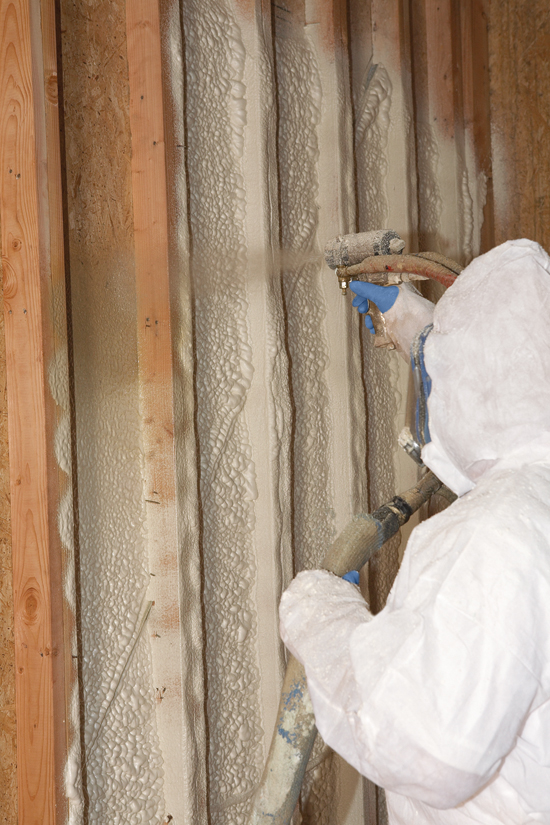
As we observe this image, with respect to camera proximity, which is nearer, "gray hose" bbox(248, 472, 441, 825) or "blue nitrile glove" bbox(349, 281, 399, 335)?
"gray hose" bbox(248, 472, 441, 825)

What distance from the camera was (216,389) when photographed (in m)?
1.46

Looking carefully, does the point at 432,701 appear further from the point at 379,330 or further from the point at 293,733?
the point at 379,330

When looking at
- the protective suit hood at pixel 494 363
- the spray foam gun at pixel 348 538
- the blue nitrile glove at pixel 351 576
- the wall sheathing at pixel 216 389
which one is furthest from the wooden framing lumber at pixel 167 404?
A: the protective suit hood at pixel 494 363

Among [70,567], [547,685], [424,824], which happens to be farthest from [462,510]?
[70,567]

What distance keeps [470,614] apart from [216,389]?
2.89 ft

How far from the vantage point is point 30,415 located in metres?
1.24

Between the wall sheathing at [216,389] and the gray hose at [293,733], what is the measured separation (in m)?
0.39

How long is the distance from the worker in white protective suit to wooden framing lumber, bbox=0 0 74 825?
1.82ft

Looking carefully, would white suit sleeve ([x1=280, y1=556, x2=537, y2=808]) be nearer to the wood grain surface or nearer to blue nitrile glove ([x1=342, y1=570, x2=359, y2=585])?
blue nitrile glove ([x1=342, y1=570, x2=359, y2=585])

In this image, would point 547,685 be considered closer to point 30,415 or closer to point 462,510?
point 462,510

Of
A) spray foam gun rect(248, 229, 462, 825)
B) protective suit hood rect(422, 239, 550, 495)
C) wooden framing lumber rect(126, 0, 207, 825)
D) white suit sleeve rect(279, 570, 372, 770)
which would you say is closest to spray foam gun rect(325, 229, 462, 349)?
spray foam gun rect(248, 229, 462, 825)

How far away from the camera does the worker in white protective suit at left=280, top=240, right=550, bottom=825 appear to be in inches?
27.2

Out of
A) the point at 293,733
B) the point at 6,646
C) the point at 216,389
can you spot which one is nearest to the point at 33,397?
the point at 216,389

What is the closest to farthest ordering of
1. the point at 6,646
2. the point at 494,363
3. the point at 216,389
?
the point at 494,363 < the point at 6,646 < the point at 216,389
